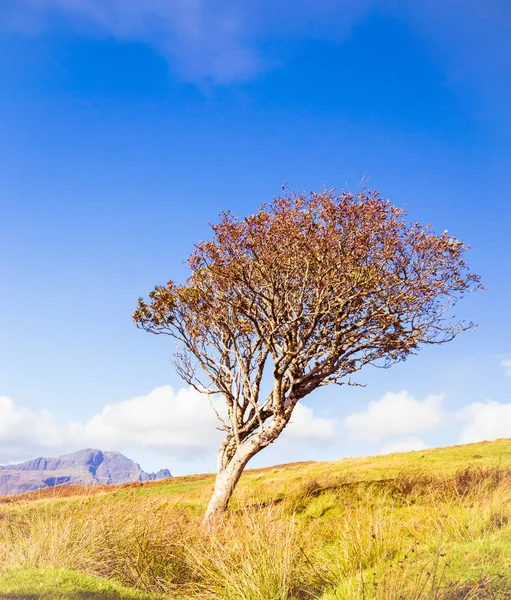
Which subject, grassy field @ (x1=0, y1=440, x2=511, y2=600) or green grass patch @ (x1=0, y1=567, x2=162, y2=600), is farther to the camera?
grassy field @ (x1=0, y1=440, x2=511, y2=600)

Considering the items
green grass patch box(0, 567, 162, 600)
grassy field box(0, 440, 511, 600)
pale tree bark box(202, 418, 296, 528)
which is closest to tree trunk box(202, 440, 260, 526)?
pale tree bark box(202, 418, 296, 528)

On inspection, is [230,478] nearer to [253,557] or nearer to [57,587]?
[253,557]

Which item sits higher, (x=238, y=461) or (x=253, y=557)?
(x=238, y=461)

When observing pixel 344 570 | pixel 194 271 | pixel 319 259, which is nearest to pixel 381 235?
pixel 319 259

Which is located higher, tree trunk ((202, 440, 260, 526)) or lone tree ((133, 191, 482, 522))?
lone tree ((133, 191, 482, 522))

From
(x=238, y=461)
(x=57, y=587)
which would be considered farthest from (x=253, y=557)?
(x=238, y=461)

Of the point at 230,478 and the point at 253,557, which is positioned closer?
the point at 253,557

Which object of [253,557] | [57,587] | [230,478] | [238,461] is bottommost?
[253,557]

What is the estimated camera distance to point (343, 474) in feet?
84.2

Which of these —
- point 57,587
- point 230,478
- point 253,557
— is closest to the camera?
point 57,587

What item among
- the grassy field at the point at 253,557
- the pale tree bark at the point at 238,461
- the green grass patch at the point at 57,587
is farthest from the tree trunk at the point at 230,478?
the green grass patch at the point at 57,587

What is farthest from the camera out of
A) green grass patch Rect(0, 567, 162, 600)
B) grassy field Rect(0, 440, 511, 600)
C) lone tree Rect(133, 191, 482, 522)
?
lone tree Rect(133, 191, 482, 522)

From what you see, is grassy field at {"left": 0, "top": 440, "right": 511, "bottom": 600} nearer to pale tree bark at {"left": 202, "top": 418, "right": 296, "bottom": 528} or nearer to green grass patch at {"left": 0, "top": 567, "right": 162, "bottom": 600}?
green grass patch at {"left": 0, "top": 567, "right": 162, "bottom": 600}

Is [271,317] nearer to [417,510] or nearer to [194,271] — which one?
[194,271]
